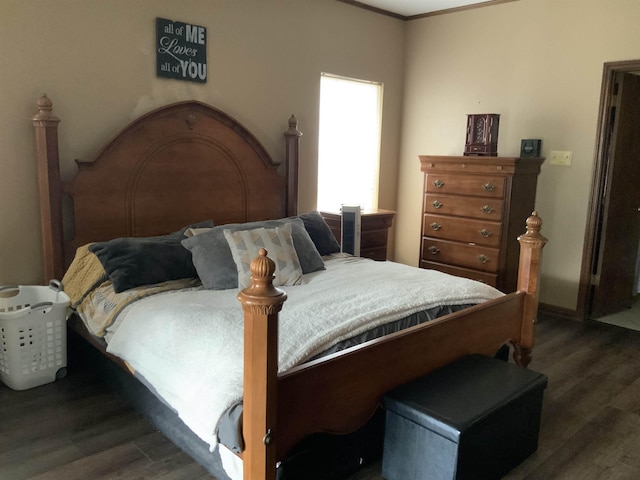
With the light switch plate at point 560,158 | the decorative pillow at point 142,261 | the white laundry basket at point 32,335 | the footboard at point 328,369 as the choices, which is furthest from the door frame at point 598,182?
the white laundry basket at point 32,335

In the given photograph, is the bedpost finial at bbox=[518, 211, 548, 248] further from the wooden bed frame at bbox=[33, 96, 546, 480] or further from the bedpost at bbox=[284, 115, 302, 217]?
the bedpost at bbox=[284, 115, 302, 217]

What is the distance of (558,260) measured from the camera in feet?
13.5

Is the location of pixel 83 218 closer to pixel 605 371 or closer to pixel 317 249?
pixel 317 249

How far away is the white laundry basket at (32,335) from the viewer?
8.54 ft

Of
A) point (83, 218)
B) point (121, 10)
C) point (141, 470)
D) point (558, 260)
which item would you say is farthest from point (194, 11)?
point (558, 260)

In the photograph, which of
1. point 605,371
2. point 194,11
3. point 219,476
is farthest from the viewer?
point 194,11

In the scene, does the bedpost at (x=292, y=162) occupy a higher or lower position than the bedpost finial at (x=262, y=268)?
higher

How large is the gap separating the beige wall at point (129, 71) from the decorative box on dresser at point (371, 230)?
32 cm

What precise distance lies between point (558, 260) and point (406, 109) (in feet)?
6.22

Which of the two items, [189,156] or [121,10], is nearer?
[121,10]

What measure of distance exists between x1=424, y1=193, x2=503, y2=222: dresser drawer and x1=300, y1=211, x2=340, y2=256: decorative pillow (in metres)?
1.16

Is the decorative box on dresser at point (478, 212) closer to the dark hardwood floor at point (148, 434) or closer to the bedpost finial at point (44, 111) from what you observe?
the dark hardwood floor at point (148, 434)

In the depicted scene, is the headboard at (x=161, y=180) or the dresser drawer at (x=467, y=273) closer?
the headboard at (x=161, y=180)

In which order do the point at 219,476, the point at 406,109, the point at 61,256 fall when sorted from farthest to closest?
1. the point at 406,109
2. the point at 61,256
3. the point at 219,476
